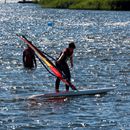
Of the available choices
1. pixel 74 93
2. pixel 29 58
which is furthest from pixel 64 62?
pixel 29 58

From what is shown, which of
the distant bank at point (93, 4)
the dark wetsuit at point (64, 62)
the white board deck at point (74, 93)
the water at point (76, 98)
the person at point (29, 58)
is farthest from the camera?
the distant bank at point (93, 4)

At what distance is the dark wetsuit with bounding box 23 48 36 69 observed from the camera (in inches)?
1340

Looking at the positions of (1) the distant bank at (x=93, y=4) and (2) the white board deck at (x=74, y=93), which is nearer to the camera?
(2) the white board deck at (x=74, y=93)

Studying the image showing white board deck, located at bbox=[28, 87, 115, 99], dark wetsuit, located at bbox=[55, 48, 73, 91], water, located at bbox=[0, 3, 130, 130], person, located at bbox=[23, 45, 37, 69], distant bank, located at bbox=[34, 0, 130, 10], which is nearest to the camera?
water, located at bbox=[0, 3, 130, 130]

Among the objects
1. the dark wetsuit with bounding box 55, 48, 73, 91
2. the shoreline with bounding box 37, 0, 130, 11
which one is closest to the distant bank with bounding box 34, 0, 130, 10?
the shoreline with bounding box 37, 0, 130, 11

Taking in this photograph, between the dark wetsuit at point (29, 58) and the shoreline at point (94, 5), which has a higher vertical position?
the dark wetsuit at point (29, 58)

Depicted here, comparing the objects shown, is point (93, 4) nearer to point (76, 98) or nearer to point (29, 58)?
point (29, 58)

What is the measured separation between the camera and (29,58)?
3469 cm

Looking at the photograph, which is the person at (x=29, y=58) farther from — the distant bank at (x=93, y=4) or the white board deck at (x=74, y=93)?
the distant bank at (x=93, y=4)

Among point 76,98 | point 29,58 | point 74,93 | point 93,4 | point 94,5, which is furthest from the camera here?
point 93,4

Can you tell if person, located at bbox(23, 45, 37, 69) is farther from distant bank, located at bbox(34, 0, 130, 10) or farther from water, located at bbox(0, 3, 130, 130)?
distant bank, located at bbox(34, 0, 130, 10)

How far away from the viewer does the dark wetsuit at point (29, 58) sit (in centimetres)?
3403

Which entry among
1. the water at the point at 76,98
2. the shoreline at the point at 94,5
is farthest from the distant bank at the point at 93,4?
the water at the point at 76,98

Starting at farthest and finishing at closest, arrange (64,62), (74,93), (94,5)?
(94,5) < (74,93) < (64,62)
